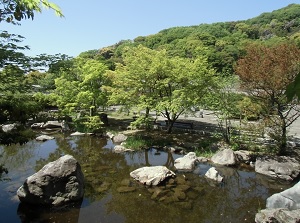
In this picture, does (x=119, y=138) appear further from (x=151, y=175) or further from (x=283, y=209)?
(x=283, y=209)

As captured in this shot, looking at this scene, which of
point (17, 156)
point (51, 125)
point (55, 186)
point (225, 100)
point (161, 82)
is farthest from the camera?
point (51, 125)

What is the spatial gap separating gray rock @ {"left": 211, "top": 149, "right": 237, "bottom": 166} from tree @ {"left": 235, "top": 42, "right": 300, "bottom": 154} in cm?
230

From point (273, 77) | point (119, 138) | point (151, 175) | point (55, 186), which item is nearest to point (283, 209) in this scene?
point (151, 175)

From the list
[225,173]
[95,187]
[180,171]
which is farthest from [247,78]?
[95,187]

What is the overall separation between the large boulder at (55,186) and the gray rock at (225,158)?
730cm

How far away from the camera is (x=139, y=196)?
10328 mm

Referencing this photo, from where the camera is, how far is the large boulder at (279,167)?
39.6 ft

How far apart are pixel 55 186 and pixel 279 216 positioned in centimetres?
756

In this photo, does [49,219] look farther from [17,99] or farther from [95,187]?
[17,99]

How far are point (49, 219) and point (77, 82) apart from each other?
561 inches

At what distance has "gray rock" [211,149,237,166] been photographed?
45.4 ft

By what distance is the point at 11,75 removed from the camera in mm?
6434

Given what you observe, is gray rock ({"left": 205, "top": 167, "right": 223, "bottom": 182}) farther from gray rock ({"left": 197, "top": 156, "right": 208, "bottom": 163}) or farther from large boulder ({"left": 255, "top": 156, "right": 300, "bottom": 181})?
large boulder ({"left": 255, "top": 156, "right": 300, "bottom": 181})

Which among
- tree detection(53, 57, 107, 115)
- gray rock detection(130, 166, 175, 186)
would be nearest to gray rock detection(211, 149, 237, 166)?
gray rock detection(130, 166, 175, 186)
